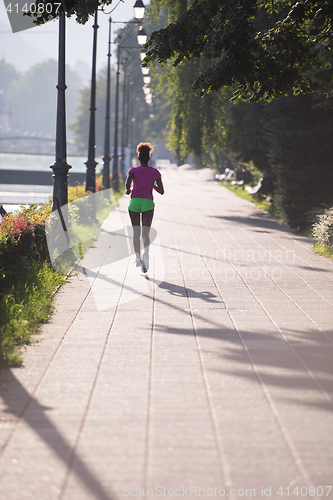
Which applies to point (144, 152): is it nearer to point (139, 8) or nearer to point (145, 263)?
point (145, 263)

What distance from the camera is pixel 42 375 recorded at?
4.48 m

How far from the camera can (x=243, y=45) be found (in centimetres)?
835

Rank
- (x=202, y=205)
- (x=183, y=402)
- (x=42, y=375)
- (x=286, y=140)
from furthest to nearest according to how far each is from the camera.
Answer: (x=202, y=205), (x=286, y=140), (x=42, y=375), (x=183, y=402)

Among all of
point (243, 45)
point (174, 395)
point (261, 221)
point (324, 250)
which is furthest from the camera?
point (261, 221)

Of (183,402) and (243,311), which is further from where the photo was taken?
(243,311)

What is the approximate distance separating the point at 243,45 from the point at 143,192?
2.52 metres

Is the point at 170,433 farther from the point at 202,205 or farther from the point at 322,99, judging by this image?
the point at 202,205

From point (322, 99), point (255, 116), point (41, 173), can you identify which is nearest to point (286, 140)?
point (322, 99)

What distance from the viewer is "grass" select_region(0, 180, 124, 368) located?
5215mm

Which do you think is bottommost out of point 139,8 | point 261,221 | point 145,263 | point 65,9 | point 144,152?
point 261,221

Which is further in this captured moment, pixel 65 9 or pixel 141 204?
pixel 65 9

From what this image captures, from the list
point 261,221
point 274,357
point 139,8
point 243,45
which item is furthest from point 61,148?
point 261,221

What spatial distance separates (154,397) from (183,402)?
21cm

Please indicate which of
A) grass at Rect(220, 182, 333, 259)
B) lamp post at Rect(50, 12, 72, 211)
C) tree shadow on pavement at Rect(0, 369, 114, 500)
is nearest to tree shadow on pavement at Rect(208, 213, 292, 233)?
grass at Rect(220, 182, 333, 259)
